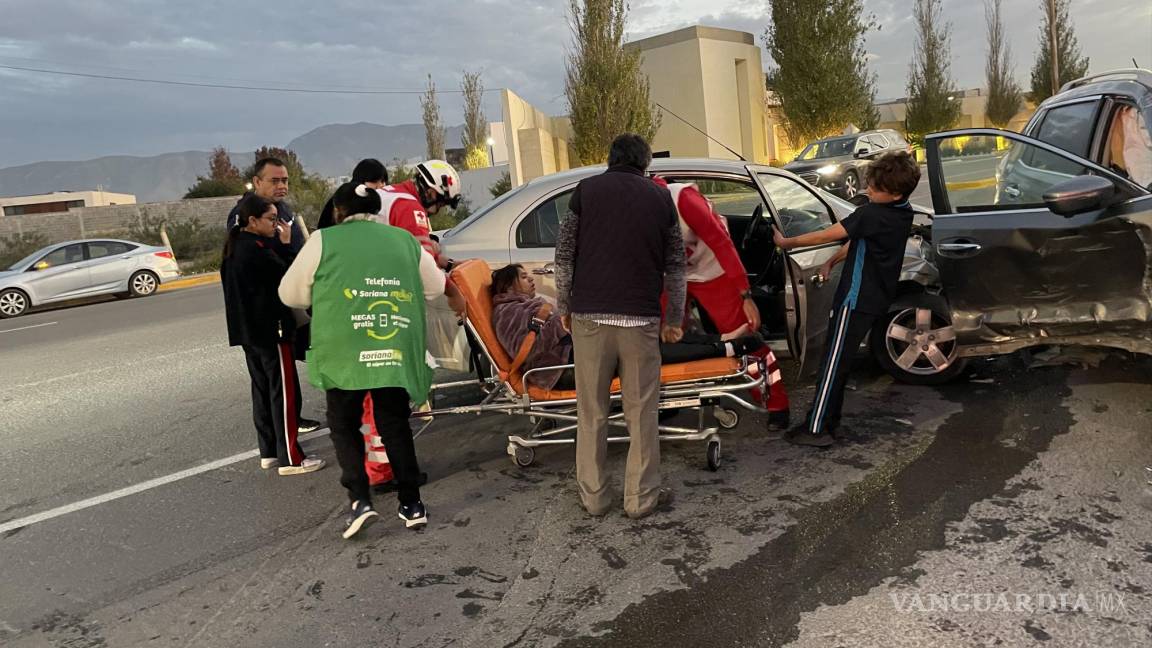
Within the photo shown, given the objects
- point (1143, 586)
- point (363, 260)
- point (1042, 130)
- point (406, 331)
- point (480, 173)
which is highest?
point (480, 173)

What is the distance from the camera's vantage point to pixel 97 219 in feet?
90.9

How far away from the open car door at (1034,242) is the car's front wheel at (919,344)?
30cm

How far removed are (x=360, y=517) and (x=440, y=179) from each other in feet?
Answer: 7.10

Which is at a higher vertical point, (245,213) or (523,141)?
(523,141)

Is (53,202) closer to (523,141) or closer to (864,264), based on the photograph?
(523,141)

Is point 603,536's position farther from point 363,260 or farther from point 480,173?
point 480,173

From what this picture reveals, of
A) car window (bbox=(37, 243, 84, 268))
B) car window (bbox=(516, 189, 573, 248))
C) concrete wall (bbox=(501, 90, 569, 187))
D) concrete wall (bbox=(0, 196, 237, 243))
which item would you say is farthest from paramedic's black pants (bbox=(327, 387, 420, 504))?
concrete wall (bbox=(0, 196, 237, 243))

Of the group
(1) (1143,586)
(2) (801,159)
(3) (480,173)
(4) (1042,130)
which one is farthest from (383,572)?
(3) (480,173)

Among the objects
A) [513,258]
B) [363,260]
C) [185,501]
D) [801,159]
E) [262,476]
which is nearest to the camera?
[363,260]

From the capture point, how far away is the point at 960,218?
503 cm

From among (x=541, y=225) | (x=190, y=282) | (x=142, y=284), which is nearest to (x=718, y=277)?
(x=541, y=225)

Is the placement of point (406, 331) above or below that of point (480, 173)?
below

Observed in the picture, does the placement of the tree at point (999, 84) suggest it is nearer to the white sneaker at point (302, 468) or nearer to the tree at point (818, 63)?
the tree at point (818, 63)

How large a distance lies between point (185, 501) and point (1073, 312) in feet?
17.0
